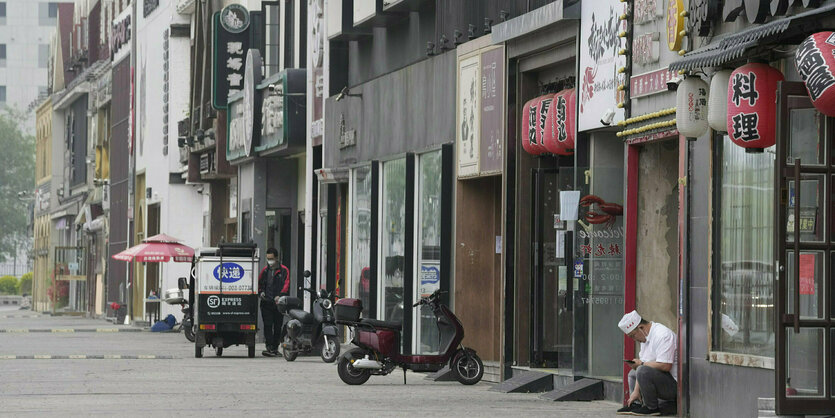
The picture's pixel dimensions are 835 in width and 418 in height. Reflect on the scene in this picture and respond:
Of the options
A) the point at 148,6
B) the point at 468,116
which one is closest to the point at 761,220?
the point at 468,116

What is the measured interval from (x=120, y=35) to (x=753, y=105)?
57.1 meters

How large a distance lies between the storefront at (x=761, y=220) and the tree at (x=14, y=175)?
404ft

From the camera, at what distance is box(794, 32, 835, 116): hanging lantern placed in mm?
12578

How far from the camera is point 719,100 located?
50.3 ft

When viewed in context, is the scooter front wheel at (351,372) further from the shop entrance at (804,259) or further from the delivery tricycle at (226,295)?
the shop entrance at (804,259)

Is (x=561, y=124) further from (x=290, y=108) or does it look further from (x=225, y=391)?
(x=290, y=108)

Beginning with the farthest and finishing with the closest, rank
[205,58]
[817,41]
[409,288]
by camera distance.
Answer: [205,58] → [409,288] → [817,41]

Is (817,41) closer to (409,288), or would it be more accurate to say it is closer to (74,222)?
(409,288)

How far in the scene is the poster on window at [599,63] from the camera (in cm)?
1961

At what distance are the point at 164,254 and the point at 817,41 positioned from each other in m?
37.4

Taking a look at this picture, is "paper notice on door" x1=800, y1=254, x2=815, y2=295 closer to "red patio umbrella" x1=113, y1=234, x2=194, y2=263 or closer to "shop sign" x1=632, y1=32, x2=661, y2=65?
"shop sign" x1=632, y1=32, x2=661, y2=65

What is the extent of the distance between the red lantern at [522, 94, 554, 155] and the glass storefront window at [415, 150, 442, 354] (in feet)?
13.1

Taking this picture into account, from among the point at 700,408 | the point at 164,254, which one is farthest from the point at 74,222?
the point at 700,408

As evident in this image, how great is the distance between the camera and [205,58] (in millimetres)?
47688
